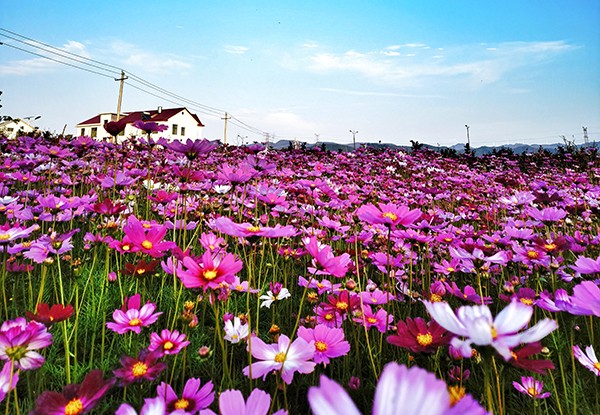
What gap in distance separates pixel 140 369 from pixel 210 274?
7.7 inches

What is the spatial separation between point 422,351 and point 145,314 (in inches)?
26.3

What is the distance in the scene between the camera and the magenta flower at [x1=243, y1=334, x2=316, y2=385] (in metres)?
0.74

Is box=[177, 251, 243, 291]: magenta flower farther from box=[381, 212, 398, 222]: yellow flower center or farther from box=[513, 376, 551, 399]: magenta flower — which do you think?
box=[513, 376, 551, 399]: magenta flower

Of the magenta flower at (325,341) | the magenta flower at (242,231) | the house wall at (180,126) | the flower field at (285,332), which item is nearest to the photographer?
the flower field at (285,332)

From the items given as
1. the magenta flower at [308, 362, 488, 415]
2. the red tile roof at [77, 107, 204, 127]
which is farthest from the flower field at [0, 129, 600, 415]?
A: the red tile roof at [77, 107, 204, 127]

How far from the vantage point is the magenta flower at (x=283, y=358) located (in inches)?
29.0

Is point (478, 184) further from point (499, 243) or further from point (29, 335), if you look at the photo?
point (29, 335)

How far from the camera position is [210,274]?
0.71 metres

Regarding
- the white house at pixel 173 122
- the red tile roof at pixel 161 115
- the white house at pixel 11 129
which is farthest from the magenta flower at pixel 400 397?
the white house at pixel 173 122

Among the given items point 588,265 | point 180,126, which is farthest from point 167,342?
point 180,126

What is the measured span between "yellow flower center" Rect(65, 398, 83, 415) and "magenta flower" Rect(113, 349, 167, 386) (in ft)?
0.34

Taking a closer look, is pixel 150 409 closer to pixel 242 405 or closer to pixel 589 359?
pixel 242 405

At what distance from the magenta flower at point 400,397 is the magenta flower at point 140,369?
48 centimetres

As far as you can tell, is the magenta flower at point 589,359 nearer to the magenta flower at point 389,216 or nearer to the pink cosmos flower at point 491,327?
the magenta flower at point 389,216
